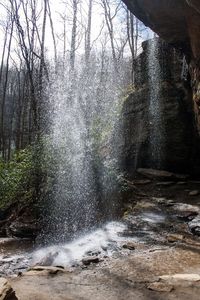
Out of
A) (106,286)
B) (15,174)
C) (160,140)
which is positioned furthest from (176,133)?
(106,286)

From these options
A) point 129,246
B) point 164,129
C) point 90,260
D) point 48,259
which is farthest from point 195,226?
point 164,129

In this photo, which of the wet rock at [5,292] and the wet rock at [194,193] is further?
the wet rock at [194,193]

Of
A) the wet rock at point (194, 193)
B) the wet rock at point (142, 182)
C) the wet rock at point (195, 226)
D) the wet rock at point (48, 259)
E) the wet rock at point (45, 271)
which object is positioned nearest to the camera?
the wet rock at point (45, 271)

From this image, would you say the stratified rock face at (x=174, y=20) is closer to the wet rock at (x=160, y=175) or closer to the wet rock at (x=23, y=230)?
the wet rock at (x=160, y=175)

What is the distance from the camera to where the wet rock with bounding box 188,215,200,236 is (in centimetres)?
596

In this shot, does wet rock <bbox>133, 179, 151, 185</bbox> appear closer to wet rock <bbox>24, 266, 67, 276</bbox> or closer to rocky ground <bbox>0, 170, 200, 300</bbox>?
rocky ground <bbox>0, 170, 200, 300</bbox>

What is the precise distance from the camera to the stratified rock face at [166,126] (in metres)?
10.2

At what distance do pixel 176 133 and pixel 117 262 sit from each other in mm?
6245

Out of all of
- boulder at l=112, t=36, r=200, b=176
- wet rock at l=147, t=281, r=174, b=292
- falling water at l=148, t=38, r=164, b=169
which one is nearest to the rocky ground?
wet rock at l=147, t=281, r=174, b=292

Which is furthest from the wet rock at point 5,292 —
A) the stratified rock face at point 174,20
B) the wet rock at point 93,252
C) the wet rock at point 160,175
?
the wet rock at point 160,175

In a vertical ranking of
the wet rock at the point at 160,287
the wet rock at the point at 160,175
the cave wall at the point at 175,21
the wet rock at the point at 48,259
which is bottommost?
the wet rock at the point at 48,259

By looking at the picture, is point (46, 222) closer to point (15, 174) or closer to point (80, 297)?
point (15, 174)

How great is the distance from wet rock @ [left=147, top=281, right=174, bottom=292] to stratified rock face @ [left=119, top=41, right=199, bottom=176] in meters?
6.62

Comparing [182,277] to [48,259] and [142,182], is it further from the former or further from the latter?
[142,182]
